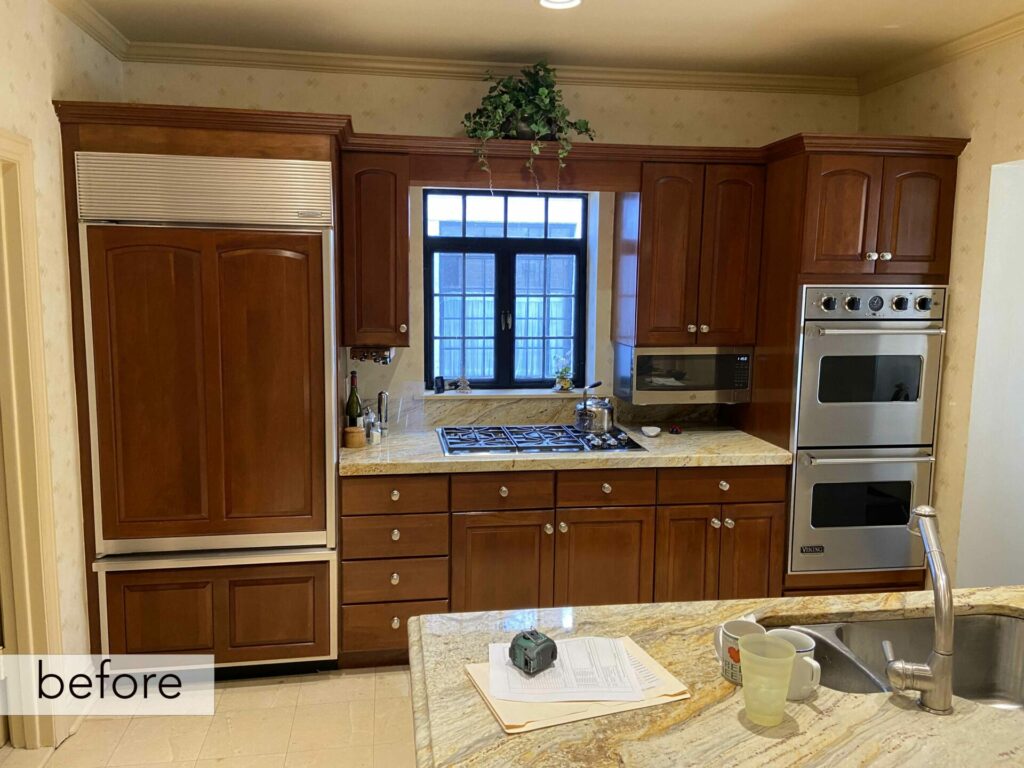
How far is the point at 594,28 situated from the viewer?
307 cm

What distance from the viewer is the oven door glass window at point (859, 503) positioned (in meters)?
3.34

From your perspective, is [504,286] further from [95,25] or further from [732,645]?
[732,645]

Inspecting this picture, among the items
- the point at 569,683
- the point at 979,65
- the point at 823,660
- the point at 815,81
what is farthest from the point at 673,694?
the point at 815,81

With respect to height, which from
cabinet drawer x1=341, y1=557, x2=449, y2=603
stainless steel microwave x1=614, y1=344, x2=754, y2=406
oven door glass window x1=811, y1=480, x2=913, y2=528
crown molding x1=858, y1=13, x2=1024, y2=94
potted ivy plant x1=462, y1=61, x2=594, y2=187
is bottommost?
cabinet drawer x1=341, y1=557, x2=449, y2=603

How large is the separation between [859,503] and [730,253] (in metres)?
1.27

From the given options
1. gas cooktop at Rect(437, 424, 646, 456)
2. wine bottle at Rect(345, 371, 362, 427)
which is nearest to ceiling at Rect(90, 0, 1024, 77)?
wine bottle at Rect(345, 371, 362, 427)

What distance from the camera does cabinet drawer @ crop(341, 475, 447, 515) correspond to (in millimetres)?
3104

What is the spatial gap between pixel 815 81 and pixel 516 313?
190 centimetres

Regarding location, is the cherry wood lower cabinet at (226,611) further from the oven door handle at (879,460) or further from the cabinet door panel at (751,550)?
the oven door handle at (879,460)

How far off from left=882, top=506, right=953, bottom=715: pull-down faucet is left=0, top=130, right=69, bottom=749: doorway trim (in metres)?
2.56

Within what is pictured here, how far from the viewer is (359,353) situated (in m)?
3.55

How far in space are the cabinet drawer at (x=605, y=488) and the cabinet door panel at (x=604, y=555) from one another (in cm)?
4

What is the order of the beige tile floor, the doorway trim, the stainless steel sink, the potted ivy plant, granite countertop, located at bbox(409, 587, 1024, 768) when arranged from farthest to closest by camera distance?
the potted ivy plant < the beige tile floor < the doorway trim < the stainless steel sink < granite countertop, located at bbox(409, 587, 1024, 768)

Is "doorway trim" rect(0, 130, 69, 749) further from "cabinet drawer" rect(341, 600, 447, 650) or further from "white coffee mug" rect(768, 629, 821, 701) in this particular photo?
"white coffee mug" rect(768, 629, 821, 701)
